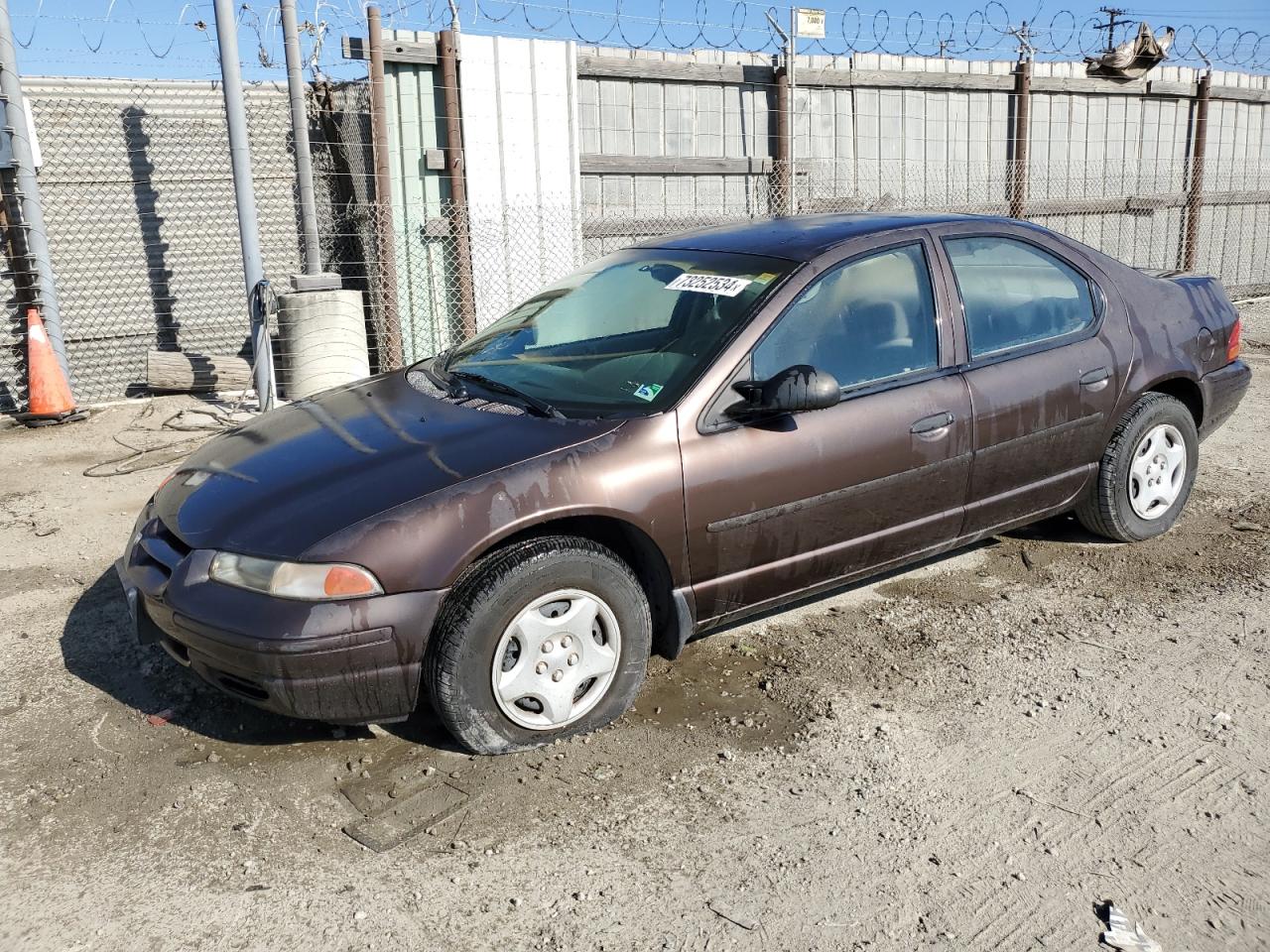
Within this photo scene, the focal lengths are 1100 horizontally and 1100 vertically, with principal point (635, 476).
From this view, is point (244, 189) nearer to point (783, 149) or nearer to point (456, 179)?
point (456, 179)

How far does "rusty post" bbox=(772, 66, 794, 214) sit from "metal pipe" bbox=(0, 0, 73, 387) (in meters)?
6.47

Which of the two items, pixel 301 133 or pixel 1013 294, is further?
pixel 301 133

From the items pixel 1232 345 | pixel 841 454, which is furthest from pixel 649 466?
pixel 1232 345

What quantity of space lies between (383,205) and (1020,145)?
7.57 meters

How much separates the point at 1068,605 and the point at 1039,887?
199cm

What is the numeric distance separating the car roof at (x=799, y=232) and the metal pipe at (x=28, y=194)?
5506 mm

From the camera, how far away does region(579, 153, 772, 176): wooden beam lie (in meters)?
9.86

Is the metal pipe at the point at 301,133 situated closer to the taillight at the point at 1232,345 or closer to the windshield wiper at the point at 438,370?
the windshield wiper at the point at 438,370

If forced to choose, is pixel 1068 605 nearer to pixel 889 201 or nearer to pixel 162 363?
pixel 162 363

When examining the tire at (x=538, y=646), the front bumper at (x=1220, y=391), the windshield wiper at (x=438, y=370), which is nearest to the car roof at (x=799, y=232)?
the windshield wiper at (x=438, y=370)

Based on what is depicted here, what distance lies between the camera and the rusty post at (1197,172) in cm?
1404

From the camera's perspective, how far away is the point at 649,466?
3527 millimetres

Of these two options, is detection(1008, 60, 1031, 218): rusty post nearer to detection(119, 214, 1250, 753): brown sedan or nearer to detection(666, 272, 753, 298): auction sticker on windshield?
detection(119, 214, 1250, 753): brown sedan

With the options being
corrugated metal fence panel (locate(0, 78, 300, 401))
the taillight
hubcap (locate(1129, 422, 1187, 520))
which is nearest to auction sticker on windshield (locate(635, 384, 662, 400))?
hubcap (locate(1129, 422, 1187, 520))
